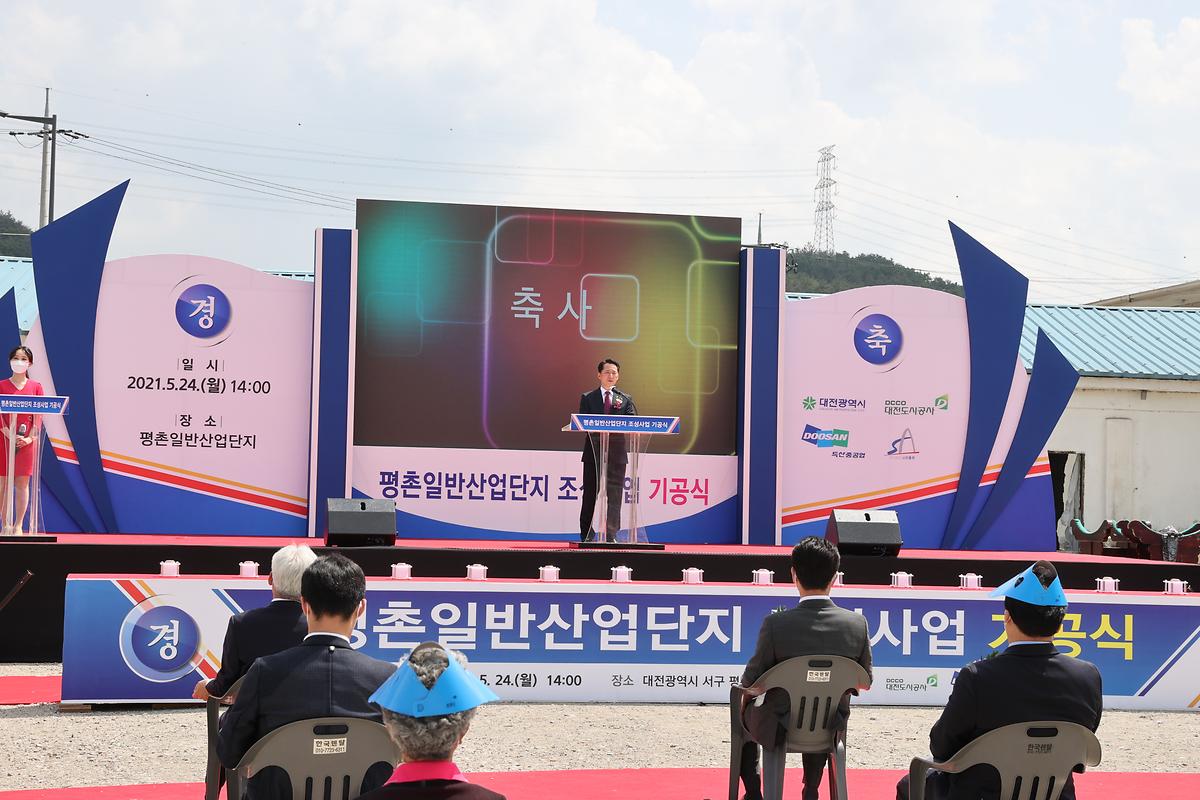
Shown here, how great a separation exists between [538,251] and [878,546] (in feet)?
13.7

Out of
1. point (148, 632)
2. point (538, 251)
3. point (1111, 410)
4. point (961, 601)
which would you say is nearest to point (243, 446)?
point (538, 251)

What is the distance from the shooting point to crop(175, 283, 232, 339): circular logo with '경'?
11383mm

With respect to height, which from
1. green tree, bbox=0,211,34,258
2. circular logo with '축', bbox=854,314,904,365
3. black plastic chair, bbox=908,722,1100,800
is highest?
green tree, bbox=0,211,34,258

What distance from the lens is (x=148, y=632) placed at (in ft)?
23.7

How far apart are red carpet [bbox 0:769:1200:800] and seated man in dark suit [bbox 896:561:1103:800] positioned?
81.8 inches

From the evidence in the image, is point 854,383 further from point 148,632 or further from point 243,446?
point 148,632

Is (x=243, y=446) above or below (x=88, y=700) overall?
above

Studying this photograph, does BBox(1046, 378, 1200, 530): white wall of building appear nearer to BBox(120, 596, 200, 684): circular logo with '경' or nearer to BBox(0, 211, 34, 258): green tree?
BBox(120, 596, 200, 684): circular logo with '경'

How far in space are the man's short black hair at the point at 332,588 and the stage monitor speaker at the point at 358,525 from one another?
6.18 meters

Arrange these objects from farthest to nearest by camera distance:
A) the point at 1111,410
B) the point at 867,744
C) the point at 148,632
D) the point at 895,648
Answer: the point at 1111,410 → the point at 895,648 → the point at 148,632 → the point at 867,744

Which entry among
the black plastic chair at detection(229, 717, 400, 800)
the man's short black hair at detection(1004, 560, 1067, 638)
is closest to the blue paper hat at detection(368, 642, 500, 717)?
the black plastic chair at detection(229, 717, 400, 800)

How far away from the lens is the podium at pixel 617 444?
31.8ft

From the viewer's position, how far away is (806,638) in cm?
450

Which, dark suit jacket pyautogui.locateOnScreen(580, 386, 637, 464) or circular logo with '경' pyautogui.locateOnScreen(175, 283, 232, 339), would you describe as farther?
circular logo with '경' pyautogui.locateOnScreen(175, 283, 232, 339)
